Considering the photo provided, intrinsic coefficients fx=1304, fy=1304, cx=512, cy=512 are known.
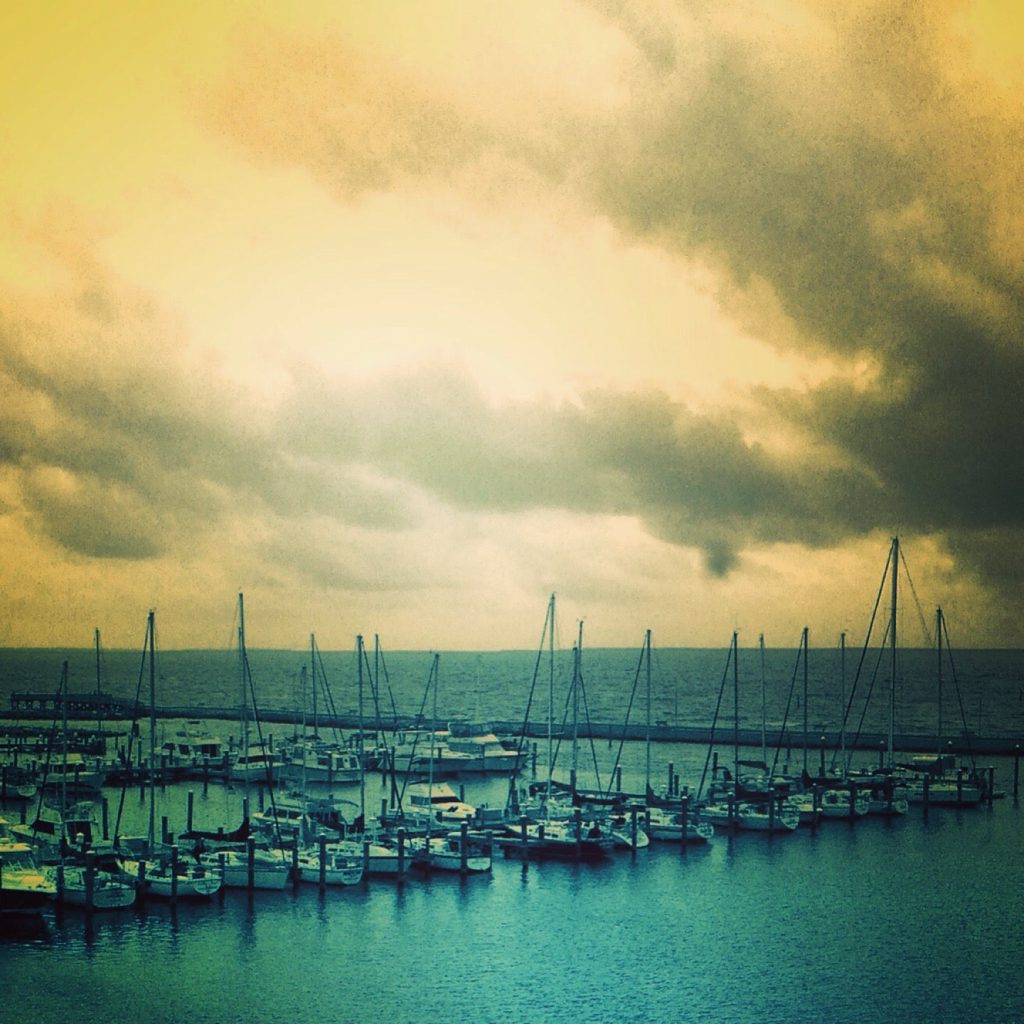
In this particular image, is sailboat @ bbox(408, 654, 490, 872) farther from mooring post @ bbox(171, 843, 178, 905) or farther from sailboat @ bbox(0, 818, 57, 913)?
sailboat @ bbox(0, 818, 57, 913)

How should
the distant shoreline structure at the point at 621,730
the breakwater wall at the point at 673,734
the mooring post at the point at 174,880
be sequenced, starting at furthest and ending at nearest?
the distant shoreline structure at the point at 621,730 → the breakwater wall at the point at 673,734 → the mooring post at the point at 174,880

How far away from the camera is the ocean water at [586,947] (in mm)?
34156

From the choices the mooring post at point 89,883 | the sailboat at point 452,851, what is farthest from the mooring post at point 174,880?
the sailboat at point 452,851

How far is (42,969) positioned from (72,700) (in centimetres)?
10331

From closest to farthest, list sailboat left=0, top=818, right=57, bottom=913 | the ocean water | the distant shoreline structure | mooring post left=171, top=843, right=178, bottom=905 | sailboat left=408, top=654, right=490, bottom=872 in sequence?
the ocean water
sailboat left=0, top=818, right=57, bottom=913
mooring post left=171, top=843, right=178, bottom=905
sailboat left=408, top=654, right=490, bottom=872
the distant shoreline structure

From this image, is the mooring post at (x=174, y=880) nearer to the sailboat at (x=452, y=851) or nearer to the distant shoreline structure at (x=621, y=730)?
the sailboat at (x=452, y=851)

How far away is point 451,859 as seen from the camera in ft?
157

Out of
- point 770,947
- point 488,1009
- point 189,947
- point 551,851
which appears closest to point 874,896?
point 770,947

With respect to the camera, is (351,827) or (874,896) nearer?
(874,896)

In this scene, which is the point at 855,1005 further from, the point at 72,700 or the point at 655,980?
the point at 72,700

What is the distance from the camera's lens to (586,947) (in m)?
39.8

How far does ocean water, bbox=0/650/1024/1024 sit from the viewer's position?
34.2m

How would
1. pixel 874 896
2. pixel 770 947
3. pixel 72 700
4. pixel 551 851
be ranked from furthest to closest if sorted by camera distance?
pixel 72 700 → pixel 551 851 → pixel 874 896 → pixel 770 947

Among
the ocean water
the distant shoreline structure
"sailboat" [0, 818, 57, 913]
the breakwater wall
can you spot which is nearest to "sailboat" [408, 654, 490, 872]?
the ocean water
